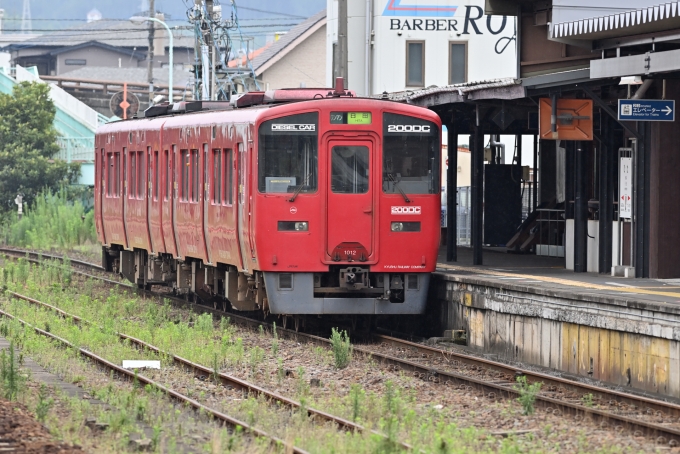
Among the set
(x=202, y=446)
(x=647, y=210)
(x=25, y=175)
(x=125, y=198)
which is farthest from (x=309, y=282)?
(x=25, y=175)

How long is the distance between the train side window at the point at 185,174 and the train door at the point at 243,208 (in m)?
2.67

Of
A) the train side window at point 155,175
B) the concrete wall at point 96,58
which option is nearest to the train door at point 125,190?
the train side window at point 155,175

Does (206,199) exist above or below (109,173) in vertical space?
below

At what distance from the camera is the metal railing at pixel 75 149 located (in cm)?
4194

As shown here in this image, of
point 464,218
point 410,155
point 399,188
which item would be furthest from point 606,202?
point 464,218

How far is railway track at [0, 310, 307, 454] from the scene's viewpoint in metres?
9.28

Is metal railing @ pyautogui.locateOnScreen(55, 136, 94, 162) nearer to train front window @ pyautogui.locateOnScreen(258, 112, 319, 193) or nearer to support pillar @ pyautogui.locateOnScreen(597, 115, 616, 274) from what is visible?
support pillar @ pyautogui.locateOnScreen(597, 115, 616, 274)

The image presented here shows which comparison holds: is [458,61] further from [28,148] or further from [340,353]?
[340,353]

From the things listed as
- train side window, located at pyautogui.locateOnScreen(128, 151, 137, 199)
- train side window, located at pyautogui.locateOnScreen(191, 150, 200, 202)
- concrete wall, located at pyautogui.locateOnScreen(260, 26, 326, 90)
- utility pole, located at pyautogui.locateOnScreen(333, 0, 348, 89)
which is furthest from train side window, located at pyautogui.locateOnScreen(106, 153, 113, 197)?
→ concrete wall, located at pyautogui.locateOnScreen(260, 26, 326, 90)

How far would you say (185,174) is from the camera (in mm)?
18719

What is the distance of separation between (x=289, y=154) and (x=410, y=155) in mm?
1500

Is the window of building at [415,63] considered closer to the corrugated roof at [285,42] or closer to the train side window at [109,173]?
the train side window at [109,173]

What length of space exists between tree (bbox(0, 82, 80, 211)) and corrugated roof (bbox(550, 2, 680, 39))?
2462cm

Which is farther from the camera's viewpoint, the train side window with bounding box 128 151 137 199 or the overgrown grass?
the overgrown grass
